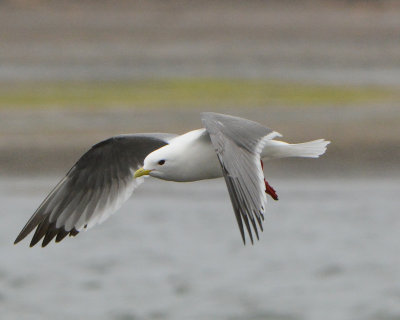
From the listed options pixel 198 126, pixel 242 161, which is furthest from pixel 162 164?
pixel 198 126

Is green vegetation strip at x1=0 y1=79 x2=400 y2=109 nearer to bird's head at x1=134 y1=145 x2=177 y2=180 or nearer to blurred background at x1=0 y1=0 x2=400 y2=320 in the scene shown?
blurred background at x1=0 y1=0 x2=400 y2=320

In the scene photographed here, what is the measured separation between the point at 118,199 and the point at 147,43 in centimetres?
2097

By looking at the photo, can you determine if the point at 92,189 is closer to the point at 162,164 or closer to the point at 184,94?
the point at 162,164

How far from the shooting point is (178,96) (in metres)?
22.4

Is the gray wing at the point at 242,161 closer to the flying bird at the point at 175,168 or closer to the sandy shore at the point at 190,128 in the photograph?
the flying bird at the point at 175,168

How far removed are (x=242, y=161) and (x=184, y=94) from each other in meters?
15.6

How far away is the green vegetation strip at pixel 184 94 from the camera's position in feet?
70.2

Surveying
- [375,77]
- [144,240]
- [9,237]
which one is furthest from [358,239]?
[375,77]

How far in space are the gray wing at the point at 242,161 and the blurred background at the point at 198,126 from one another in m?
4.60

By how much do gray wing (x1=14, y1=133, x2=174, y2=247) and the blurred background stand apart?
11.3 ft

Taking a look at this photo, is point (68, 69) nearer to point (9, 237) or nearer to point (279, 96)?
point (279, 96)

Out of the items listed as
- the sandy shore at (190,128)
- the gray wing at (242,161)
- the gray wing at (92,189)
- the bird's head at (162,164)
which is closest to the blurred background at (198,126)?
the sandy shore at (190,128)

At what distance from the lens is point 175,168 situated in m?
7.39

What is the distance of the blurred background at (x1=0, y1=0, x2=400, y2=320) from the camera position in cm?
1270
